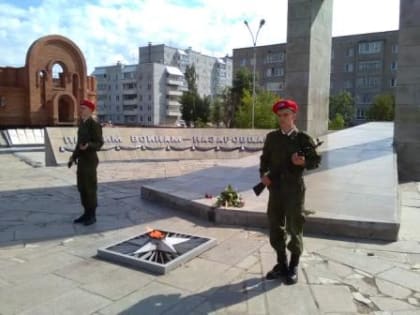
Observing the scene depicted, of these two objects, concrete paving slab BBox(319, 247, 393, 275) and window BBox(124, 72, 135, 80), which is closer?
concrete paving slab BBox(319, 247, 393, 275)

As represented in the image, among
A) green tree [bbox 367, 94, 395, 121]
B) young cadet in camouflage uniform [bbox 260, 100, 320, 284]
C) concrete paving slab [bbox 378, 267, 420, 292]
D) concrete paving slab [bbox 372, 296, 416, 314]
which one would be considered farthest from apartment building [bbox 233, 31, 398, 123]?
concrete paving slab [bbox 372, 296, 416, 314]

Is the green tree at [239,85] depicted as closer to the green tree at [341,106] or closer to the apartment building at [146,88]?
the green tree at [341,106]

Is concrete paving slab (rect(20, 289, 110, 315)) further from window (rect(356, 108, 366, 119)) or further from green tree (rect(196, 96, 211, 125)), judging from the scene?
window (rect(356, 108, 366, 119))

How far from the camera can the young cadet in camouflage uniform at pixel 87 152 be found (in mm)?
5598

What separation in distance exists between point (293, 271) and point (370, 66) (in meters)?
64.0

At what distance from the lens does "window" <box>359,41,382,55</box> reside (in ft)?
195

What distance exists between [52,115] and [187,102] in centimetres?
2943

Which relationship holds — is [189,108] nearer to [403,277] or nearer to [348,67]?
[348,67]

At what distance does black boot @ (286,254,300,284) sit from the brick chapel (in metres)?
35.3

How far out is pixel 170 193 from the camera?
7121 millimetres

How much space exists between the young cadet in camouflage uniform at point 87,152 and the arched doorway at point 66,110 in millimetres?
34321

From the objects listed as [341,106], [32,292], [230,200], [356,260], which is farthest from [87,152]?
[341,106]

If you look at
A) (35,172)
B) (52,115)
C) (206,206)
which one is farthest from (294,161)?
(52,115)

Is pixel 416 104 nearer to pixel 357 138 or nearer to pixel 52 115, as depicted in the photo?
pixel 357 138
